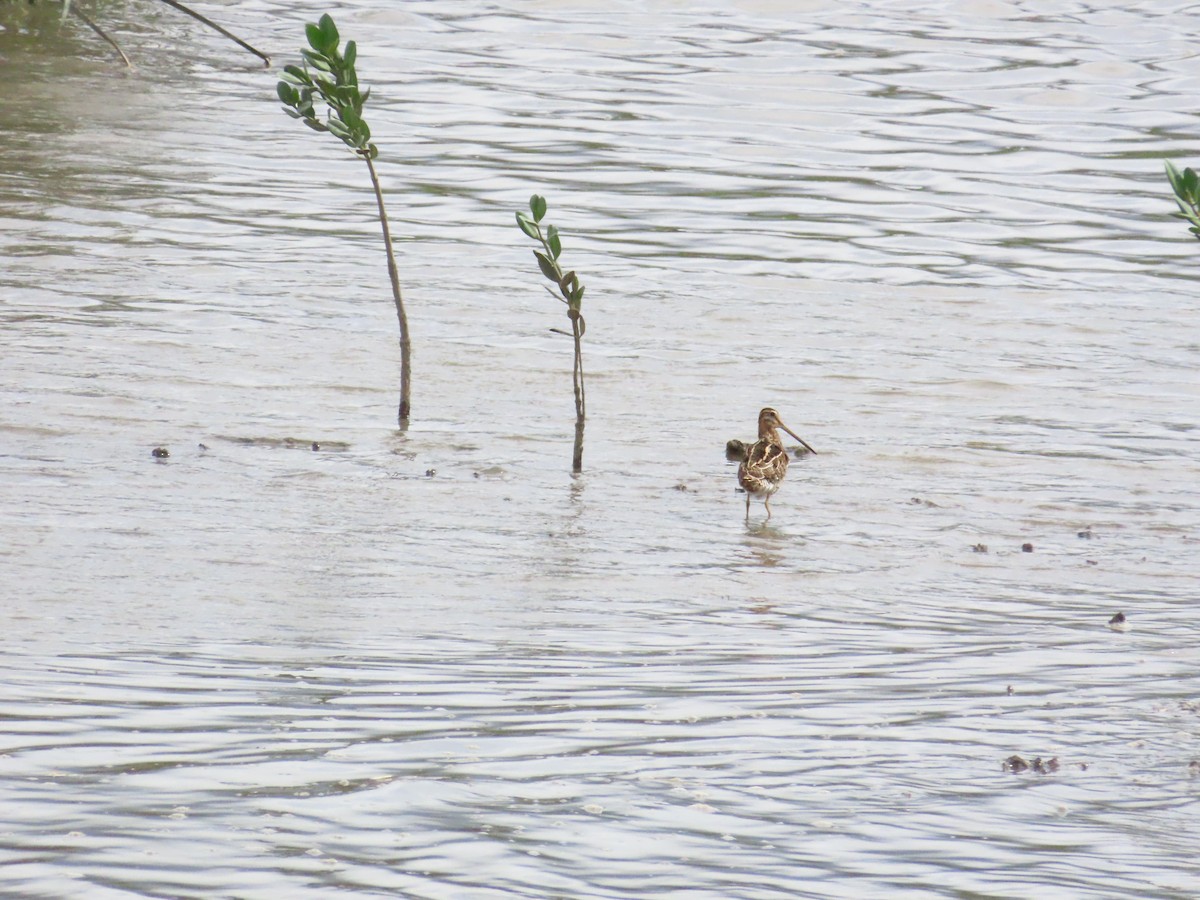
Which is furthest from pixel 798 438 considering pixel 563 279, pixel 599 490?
pixel 563 279

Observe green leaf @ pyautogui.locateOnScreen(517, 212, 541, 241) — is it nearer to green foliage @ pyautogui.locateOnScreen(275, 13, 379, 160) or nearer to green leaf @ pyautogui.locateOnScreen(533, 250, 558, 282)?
green leaf @ pyautogui.locateOnScreen(533, 250, 558, 282)

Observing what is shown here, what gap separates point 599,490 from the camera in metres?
9.89

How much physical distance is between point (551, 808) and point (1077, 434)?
23.4 feet

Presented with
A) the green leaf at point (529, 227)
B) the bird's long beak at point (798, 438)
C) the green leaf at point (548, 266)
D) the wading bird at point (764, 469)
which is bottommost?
the wading bird at point (764, 469)

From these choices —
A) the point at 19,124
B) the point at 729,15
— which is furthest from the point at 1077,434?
the point at 729,15

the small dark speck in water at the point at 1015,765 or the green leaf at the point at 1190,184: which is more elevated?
the green leaf at the point at 1190,184

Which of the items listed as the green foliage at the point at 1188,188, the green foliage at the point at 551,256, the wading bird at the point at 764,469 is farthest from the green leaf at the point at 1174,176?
the green foliage at the point at 551,256

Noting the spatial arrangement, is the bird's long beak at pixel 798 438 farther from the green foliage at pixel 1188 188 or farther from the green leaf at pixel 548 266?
the green foliage at pixel 1188 188

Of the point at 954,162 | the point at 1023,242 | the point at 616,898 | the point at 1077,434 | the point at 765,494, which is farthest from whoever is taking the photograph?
the point at 954,162

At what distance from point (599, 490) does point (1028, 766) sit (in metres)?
4.53

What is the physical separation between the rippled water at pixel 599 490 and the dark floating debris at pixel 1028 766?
11cm

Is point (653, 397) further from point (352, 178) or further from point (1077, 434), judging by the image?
point (352, 178)

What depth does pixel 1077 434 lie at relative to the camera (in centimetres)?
1153

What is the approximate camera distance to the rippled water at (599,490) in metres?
5.09
